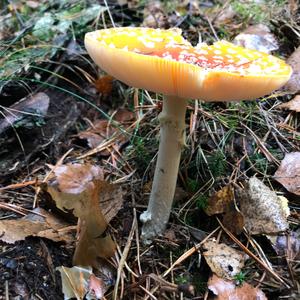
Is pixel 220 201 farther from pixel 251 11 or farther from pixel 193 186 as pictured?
pixel 251 11

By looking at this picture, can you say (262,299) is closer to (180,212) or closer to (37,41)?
(180,212)

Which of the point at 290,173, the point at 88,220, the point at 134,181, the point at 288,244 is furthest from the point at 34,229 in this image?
the point at 290,173

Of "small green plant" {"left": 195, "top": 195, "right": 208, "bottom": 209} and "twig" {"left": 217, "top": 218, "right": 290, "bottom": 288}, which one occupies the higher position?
"small green plant" {"left": 195, "top": 195, "right": 208, "bottom": 209}

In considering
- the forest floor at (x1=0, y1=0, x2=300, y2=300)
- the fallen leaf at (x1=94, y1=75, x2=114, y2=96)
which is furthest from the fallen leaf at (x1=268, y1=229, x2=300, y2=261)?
the fallen leaf at (x1=94, y1=75, x2=114, y2=96)

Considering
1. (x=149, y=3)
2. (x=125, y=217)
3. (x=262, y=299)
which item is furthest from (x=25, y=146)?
(x=149, y=3)

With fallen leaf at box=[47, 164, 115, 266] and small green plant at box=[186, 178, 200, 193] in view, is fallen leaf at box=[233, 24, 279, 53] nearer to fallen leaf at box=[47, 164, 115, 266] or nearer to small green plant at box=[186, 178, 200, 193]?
small green plant at box=[186, 178, 200, 193]
